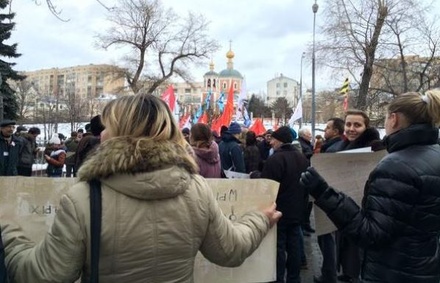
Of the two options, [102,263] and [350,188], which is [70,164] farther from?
[102,263]

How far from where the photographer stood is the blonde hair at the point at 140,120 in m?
1.93

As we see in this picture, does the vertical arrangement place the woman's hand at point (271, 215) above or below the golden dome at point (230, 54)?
below

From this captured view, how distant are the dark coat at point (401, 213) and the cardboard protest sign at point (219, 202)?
1.31ft

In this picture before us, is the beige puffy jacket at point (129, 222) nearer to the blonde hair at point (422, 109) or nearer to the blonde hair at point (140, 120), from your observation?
the blonde hair at point (140, 120)

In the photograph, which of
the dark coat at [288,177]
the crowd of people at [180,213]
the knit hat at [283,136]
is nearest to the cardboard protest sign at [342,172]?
the crowd of people at [180,213]

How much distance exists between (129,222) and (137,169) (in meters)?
0.20

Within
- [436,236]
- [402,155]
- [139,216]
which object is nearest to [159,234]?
[139,216]

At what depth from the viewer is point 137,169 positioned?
183cm

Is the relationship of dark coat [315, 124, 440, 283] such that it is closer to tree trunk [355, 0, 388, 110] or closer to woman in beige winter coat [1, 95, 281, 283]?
woman in beige winter coat [1, 95, 281, 283]

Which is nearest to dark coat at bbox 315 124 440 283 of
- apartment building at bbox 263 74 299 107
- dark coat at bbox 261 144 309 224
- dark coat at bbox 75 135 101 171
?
dark coat at bbox 261 144 309 224

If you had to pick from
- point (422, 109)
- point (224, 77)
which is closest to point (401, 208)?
point (422, 109)

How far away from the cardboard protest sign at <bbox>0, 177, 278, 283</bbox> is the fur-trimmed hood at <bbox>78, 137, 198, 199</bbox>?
0.64 m

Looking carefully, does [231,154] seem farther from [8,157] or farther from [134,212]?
[134,212]

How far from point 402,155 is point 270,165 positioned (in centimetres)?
282
